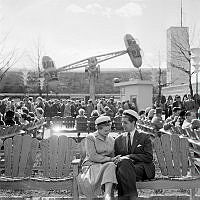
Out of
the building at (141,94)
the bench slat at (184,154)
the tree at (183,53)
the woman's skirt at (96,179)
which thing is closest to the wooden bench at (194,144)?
the bench slat at (184,154)

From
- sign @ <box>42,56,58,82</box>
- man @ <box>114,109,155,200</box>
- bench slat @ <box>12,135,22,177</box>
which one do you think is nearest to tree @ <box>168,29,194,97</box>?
sign @ <box>42,56,58,82</box>

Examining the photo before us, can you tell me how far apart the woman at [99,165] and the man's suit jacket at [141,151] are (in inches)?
7.0

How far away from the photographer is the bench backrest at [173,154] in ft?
21.3

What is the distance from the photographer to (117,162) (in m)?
5.80

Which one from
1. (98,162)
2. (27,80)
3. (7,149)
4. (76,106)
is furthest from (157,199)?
(27,80)

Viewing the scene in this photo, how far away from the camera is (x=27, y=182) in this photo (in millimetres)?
5855

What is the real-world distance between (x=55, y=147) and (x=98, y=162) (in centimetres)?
77

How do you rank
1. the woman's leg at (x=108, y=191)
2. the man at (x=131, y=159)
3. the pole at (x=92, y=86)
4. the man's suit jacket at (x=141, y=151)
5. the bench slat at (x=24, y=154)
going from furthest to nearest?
the pole at (x=92, y=86) → the bench slat at (x=24, y=154) → the man's suit jacket at (x=141, y=151) → the man at (x=131, y=159) → the woman's leg at (x=108, y=191)

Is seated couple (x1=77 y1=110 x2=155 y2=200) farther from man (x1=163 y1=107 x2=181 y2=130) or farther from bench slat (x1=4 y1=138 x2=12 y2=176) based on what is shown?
man (x1=163 y1=107 x2=181 y2=130)

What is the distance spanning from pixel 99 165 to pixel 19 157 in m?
1.29

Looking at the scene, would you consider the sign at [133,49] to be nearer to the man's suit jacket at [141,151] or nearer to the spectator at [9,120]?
the spectator at [9,120]

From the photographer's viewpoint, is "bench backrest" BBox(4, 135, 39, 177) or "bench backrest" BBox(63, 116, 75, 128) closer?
"bench backrest" BBox(4, 135, 39, 177)

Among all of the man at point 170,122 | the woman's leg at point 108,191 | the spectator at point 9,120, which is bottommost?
the woman's leg at point 108,191

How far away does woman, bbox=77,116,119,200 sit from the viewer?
5645 mm
